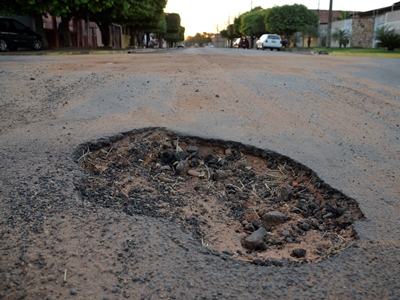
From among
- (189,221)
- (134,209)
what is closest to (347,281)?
(189,221)

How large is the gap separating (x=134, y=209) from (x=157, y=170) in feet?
2.91

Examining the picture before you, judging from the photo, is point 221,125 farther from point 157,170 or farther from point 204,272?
point 204,272

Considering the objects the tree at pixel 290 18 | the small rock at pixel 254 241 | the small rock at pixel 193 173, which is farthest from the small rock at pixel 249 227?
the tree at pixel 290 18

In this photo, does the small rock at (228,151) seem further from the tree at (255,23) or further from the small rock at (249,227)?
the tree at (255,23)

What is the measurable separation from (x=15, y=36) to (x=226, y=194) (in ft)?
65.2

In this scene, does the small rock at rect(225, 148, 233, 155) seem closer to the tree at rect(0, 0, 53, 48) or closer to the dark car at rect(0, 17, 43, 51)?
the tree at rect(0, 0, 53, 48)

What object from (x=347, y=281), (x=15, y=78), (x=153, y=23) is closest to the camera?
(x=347, y=281)

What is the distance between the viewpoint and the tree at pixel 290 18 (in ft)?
160

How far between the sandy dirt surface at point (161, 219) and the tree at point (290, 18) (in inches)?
1762

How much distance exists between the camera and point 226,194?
3.47m

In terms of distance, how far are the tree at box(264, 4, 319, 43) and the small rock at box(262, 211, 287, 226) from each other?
48992 mm

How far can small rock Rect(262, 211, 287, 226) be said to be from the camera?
304cm

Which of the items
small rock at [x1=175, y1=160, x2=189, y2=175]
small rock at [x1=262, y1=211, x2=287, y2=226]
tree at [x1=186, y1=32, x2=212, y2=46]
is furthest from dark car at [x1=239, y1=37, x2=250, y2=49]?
tree at [x1=186, y1=32, x2=212, y2=46]

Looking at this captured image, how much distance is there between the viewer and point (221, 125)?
4891mm
